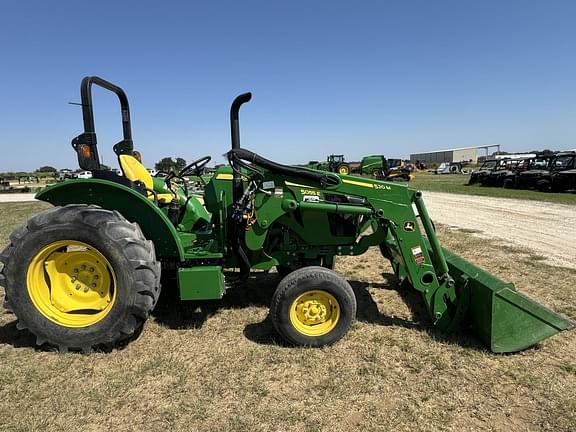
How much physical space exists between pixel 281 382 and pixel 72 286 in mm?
1987

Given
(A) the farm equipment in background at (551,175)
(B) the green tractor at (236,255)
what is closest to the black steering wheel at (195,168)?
(B) the green tractor at (236,255)

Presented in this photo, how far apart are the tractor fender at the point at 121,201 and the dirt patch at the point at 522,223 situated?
5774mm

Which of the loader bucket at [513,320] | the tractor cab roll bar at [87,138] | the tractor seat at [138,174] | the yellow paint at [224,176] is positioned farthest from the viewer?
the tractor seat at [138,174]

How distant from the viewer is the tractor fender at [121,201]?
11.3ft

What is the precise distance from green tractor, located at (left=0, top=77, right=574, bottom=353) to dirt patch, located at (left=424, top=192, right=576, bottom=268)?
3.65 m

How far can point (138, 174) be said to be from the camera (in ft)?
14.5

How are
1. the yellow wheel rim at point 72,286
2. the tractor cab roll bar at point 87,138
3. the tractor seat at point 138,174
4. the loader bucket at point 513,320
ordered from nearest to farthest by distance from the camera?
the loader bucket at point 513,320 → the yellow wheel rim at point 72,286 → the tractor cab roll bar at point 87,138 → the tractor seat at point 138,174

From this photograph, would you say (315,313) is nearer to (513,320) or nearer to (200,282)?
(200,282)

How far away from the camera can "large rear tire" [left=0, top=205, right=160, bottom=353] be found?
317 centimetres

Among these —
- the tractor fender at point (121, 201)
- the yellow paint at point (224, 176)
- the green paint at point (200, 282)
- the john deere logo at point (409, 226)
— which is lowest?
the green paint at point (200, 282)

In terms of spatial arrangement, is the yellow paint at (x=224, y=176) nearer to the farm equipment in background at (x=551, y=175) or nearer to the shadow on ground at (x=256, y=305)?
the shadow on ground at (x=256, y=305)

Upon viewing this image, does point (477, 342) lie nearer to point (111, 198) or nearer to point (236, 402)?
point (236, 402)

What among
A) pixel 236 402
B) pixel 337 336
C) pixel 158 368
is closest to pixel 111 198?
pixel 158 368

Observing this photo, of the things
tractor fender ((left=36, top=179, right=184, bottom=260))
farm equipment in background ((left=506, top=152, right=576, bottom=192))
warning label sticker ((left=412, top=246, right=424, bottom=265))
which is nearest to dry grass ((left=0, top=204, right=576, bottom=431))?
warning label sticker ((left=412, top=246, right=424, bottom=265))
